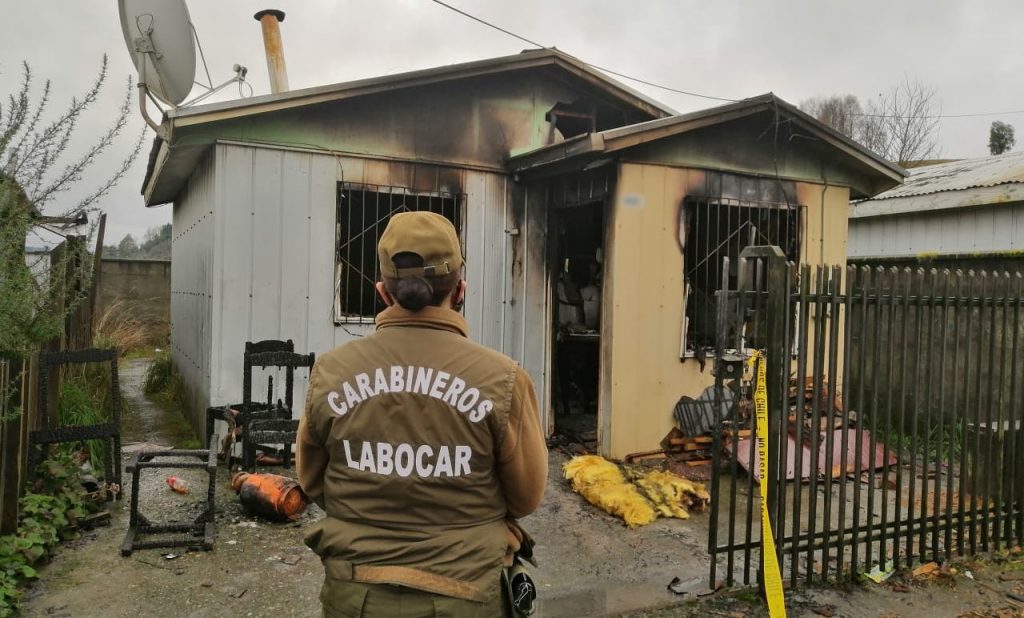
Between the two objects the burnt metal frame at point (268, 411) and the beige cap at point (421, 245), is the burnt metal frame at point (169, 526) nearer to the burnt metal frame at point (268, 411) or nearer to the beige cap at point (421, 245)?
the burnt metal frame at point (268, 411)

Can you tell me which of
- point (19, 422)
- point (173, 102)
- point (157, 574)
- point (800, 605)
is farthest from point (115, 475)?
point (800, 605)

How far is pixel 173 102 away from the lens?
624 centimetres

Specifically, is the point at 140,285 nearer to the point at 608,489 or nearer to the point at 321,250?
the point at 321,250

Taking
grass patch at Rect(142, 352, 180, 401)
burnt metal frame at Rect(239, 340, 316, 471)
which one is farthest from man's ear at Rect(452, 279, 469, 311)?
grass patch at Rect(142, 352, 180, 401)

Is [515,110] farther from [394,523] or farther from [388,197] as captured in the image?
[394,523]

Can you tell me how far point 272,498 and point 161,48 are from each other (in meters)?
4.04

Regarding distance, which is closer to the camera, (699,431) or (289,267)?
(289,267)

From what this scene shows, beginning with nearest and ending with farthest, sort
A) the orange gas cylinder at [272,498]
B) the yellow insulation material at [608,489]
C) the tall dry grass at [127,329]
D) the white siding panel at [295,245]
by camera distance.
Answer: the orange gas cylinder at [272,498]
the yellow insulation material at [608,489]
the white siding panel at [295,245]
the tall dry grass at [127,329]

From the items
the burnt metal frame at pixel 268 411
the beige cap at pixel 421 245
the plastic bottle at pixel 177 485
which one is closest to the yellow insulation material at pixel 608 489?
the burnt metal frame at pixel 268 411

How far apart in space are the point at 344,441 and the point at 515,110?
6210mm

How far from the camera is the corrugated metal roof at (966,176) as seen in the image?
8.91 m

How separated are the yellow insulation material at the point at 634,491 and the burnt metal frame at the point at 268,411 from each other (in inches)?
96.1

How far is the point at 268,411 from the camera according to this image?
6066 mm

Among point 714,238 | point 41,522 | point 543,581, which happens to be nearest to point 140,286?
point 41,522
